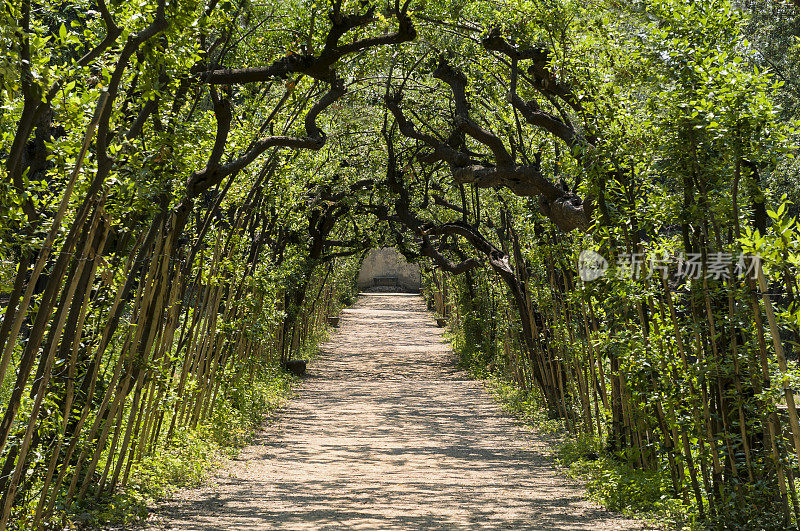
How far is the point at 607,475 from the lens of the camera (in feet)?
15.9

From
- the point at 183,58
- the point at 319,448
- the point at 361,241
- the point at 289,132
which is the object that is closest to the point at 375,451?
the point at 319,448

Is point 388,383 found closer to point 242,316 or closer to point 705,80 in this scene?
point 242,316

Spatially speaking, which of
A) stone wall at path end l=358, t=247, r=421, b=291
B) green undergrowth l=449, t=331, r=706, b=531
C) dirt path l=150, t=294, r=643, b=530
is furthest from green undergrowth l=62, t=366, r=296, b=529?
stone wall at path end l=358, t=247, r=421, b=291

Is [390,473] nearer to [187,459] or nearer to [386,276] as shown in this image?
[187,459]

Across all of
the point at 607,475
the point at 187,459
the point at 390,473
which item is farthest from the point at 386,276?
the point at 607,475

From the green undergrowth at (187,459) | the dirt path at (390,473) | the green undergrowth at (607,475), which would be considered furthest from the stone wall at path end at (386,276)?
the green undergrowth at (607,475)

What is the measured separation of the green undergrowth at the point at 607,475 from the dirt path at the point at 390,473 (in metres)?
0.12

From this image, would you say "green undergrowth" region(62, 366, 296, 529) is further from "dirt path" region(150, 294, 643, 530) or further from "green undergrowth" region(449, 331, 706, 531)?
"green undergrowth" region(449, 331, 706, 531)

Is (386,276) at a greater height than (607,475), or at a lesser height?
greater

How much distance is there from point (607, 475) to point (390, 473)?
155cm

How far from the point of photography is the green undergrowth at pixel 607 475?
13.4ft

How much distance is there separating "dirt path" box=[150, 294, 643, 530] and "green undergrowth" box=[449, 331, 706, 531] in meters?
0.12

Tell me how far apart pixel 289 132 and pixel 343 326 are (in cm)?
1461

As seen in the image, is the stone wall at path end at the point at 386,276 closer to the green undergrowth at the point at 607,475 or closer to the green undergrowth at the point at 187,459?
the green undergrowth at the point at 187,459
